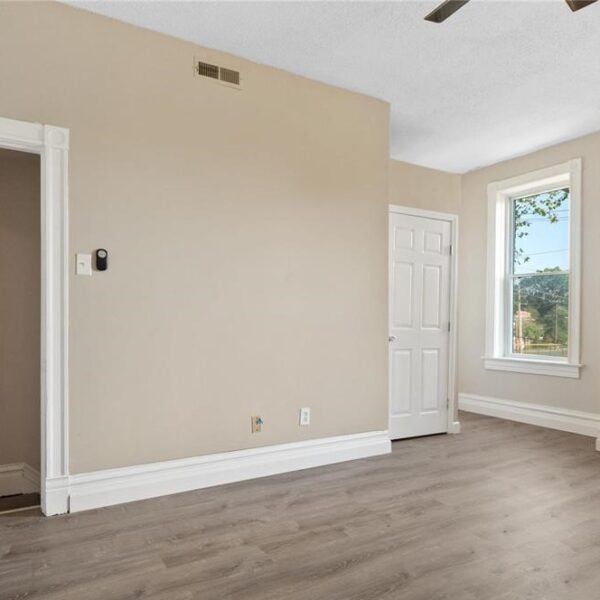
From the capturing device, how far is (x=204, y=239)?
3.24 meters

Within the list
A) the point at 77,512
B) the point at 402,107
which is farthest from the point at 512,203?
the point at 77,512

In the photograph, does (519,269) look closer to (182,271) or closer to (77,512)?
(182,271)

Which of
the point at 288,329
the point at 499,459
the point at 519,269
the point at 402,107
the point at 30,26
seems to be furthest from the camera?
the point at 519,269

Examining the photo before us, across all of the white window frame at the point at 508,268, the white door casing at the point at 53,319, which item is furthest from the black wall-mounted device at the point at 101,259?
the white window frame at the point at 508,268

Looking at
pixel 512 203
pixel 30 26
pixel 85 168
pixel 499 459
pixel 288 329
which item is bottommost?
pixel 499 459

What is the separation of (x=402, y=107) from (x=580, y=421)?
347 cm

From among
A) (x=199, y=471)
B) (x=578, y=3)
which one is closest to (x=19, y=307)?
(x=199, y=471)

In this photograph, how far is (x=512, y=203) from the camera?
5.75 meters

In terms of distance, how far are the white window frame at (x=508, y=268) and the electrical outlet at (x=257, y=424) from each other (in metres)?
3.33

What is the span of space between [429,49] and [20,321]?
10.8 ft

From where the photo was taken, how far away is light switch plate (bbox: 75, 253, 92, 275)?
282cm

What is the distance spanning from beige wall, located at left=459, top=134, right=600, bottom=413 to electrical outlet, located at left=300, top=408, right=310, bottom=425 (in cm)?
293

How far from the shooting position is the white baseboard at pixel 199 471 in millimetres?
2777

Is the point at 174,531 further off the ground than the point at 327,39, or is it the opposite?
the point at 327,39
